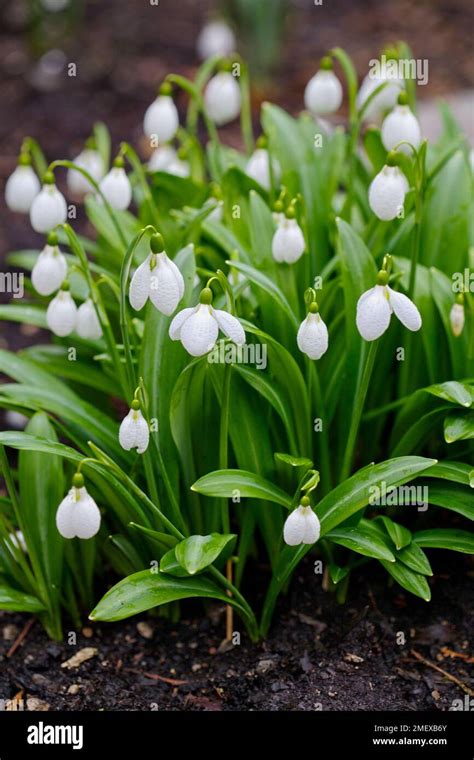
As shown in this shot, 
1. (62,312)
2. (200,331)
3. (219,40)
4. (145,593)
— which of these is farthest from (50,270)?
(219,40)

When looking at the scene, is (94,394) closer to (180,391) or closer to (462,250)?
(180,391)

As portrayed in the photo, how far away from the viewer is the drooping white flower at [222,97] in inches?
158

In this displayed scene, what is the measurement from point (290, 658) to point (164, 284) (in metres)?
1.30

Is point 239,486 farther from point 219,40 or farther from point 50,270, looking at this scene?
point 219,40

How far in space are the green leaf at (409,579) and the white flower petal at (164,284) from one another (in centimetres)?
103

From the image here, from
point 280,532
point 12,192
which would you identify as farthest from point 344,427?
point 12,192

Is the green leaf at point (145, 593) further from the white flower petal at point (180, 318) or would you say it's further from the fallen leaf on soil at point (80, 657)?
the white flower petal at point (180, 318)

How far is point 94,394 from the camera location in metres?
3.89

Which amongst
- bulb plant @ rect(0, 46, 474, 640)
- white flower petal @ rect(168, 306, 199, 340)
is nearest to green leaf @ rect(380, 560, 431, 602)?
bulb plant @ rect(0, 46, 474, 640)

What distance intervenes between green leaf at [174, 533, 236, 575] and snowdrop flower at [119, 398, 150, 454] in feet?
1.10

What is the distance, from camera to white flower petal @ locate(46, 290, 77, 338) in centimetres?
321

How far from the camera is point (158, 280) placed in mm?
2689

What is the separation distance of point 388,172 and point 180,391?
894 millimetres

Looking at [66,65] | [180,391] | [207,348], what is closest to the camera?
[207,348]
